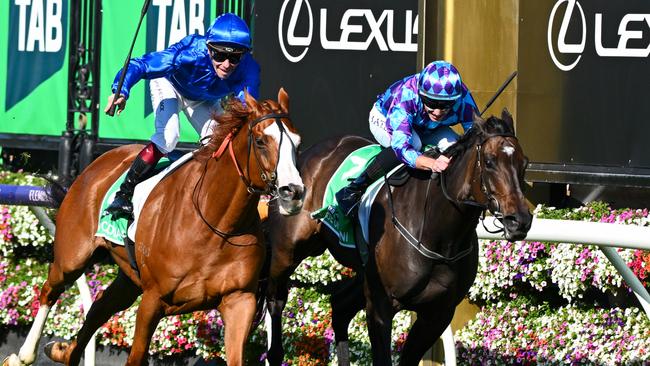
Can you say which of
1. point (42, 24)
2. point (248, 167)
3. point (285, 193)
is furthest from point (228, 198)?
point (42, 24)

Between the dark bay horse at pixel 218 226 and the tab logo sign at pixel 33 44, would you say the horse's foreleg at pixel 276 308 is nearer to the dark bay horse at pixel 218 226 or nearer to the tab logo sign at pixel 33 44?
the dark bay horse at pixel 218 226

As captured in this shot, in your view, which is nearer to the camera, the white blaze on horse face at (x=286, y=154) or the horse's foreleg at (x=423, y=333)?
the white blaze on horse face at (x=286, y=154)

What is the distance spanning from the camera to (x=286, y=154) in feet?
17.9

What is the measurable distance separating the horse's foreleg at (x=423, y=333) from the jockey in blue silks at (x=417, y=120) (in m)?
0.69

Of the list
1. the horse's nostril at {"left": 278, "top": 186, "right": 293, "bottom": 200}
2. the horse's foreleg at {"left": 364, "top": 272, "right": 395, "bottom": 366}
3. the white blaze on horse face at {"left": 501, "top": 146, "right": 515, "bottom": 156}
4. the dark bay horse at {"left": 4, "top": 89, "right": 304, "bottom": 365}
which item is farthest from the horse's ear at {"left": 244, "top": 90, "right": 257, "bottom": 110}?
the horse's foreleg at {"left": 364, "top": 272, "right": 395, "bottom": 366}

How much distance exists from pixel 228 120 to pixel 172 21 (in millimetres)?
3603

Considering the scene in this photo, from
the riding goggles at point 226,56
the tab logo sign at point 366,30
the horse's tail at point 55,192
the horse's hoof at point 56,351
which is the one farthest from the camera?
the tab logo sign at point 366,30

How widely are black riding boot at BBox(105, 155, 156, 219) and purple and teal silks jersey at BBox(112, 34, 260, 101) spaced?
0.40 m

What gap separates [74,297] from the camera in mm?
8781

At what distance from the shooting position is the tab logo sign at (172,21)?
30.5ft

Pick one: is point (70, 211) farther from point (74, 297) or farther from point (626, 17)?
point (626, 17)

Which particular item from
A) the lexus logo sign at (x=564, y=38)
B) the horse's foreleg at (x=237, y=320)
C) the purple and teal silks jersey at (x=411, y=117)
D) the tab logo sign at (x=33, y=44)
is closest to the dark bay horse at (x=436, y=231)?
the purple and teal silks jersey at (x=411, y=117)

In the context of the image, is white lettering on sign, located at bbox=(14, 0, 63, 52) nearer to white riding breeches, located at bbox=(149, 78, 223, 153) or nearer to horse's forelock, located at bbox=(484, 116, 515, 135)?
white riding breeches, located at bbox=(149, 78, 223, 153)

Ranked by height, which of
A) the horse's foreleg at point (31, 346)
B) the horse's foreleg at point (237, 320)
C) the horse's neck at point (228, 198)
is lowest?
the horse's foreleg at point (31, 346)
